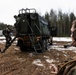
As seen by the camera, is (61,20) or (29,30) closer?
(29,30)

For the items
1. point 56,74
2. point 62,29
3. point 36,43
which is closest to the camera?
point 56,74

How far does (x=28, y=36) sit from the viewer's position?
20.3m

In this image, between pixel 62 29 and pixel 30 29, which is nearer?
pixel 30 29

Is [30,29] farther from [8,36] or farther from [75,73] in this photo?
[75,73]

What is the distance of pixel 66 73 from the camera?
206 cm

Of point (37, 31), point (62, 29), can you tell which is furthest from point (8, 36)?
point (62, 29)

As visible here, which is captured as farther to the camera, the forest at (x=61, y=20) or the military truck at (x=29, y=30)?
the forest at (x=61, y=20)

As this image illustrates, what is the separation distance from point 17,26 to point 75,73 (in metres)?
19.1

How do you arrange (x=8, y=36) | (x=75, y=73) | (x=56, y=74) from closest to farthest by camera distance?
(x=75, y=73) → (x=56, y=74) → (x=8, y=36)

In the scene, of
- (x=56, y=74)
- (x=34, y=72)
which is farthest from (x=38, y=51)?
(x=56, y=74)

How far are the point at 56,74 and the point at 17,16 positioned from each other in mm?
18799

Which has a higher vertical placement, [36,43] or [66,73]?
[66,73]

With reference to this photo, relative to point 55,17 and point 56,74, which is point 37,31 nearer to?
point 56,74

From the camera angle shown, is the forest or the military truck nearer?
the military truck
